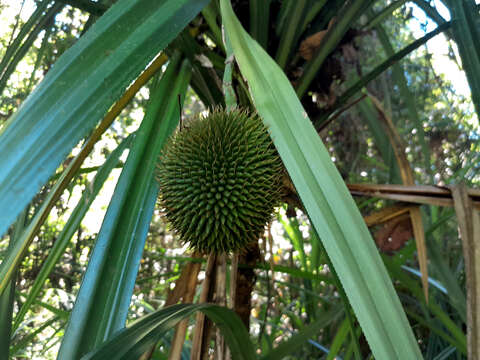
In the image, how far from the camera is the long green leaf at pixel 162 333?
1.45ft

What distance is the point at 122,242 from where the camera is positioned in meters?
0.55

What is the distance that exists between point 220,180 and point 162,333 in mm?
282

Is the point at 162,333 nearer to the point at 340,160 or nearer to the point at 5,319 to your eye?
the point at 5,319

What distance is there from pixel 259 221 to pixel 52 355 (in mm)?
1436

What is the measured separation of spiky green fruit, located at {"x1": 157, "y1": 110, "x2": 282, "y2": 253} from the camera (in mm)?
707

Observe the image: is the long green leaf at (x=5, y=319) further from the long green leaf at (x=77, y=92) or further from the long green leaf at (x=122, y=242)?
the long green leaf at (x=77, y=92)

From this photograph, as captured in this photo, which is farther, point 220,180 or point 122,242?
point 220,180

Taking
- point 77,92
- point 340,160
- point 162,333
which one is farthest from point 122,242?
point 340,160

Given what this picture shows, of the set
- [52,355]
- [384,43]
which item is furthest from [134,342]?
[52,355]

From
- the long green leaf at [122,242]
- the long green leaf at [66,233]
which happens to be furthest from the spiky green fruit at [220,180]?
the long green leaf at [66,233]

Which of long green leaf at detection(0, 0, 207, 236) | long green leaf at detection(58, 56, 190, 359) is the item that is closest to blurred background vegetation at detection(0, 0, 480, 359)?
long green leaf at detection(58, 56, 190, 359)

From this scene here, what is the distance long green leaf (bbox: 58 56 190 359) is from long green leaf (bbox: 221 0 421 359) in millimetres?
283

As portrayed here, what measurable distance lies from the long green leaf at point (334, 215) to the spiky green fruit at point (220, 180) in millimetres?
285

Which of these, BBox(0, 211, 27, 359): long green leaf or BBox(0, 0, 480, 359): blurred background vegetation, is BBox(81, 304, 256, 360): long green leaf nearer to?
BBox(0, 0, 480, 359): blurred background vegetation
